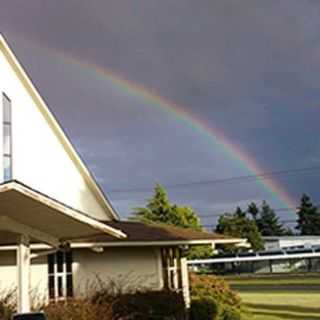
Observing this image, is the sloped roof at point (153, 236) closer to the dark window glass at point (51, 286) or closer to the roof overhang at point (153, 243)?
the roof overhang at point (153, 243)

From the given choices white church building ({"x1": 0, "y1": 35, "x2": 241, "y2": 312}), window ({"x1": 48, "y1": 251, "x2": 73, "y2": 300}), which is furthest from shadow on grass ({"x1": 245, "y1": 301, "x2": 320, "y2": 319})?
window ({"x1": 48, "y1": 251, "x2": 73, "y2": 300})

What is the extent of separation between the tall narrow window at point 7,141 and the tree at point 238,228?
68.2 metres

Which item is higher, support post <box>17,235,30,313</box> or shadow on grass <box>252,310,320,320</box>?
support post <box>17,235,30,313</box>

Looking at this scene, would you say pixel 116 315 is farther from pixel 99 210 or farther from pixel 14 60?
pixel 14 60

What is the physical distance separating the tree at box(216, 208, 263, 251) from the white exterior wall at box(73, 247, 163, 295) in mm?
65577

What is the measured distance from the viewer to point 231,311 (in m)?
20.7

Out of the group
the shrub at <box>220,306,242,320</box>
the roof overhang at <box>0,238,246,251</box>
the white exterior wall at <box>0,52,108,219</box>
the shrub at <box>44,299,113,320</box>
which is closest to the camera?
the shrub at <box>44,299,113,320</box>

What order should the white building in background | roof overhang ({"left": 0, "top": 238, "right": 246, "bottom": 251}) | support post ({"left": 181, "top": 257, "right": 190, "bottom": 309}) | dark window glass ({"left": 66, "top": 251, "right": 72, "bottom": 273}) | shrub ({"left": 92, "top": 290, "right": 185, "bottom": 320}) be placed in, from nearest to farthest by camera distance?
shrub ({"left": 92, "top": 290, "right": 185, "bottom": 320})
roof overhang ({"left": 0, "top": 238, "right": 246, "bottom": 251})
dark window glass ({"left": 66, "top": 251, "right": 72, "bottom": 273})
support post ({"left": 181, "top": 257, "right": 190, "bottom": 309})
the white building in background

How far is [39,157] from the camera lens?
18984mm

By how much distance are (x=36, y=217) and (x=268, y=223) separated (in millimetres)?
118955

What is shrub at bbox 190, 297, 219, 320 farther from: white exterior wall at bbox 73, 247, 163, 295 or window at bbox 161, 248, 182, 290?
white exterior wall at bbox 73, 247, 163, 295

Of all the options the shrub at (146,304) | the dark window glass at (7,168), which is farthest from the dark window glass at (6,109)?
the shrub at (146,304)

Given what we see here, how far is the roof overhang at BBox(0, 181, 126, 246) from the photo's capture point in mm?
8180

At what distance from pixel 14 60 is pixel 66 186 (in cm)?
452
